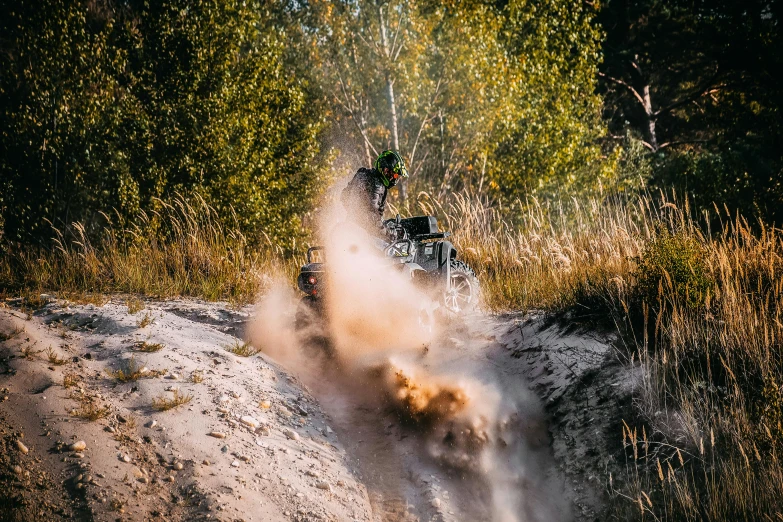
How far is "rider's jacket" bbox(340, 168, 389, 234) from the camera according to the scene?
7.99 meters

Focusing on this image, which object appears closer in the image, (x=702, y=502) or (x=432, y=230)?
(x=702, y=502)

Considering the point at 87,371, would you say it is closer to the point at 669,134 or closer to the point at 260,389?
the point at 260,389

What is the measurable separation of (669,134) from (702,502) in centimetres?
2559

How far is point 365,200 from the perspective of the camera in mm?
8023

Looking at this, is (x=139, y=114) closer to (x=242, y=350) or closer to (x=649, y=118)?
(x=242, y=350)

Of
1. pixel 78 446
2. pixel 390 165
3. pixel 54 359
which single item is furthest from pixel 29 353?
pixel 390 165

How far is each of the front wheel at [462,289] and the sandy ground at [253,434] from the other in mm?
1798

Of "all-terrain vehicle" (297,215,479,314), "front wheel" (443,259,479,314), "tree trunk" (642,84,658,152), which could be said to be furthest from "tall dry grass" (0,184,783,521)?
"tree trunk" (642,84,658,152)

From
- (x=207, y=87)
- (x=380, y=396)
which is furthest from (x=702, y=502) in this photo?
(x=207, y=87)

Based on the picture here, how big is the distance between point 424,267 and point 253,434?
13.3ft

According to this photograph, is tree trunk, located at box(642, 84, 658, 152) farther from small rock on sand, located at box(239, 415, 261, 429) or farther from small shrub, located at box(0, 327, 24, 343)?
small shrub, located at box(0, 327, 24, 343)

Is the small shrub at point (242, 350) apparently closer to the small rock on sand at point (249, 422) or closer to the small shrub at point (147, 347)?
the small shrub at point (147, 347)

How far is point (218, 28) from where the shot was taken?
1388cm

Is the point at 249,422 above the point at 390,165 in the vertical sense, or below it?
below
